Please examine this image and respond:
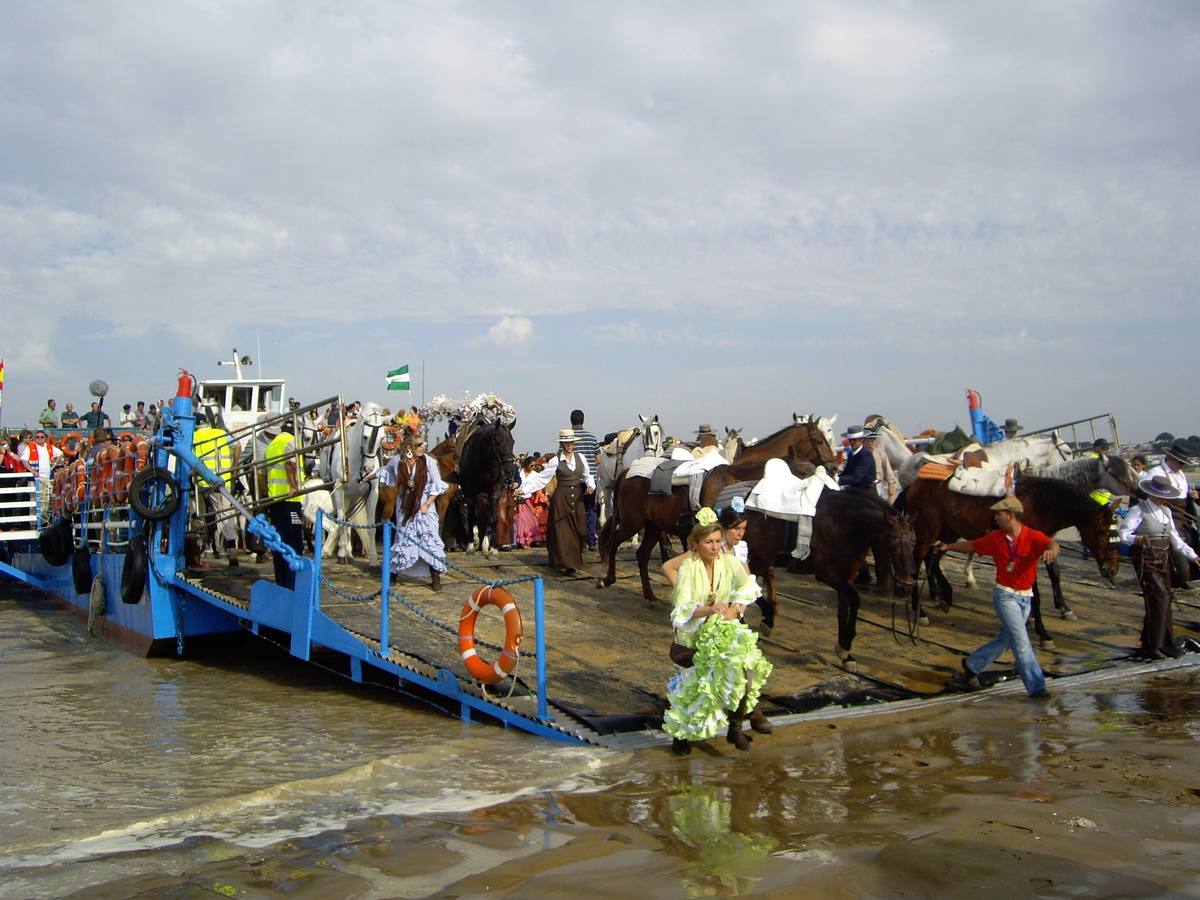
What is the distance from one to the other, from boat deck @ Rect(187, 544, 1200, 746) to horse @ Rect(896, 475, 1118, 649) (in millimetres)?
418

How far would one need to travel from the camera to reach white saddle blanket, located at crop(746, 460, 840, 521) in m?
10.1

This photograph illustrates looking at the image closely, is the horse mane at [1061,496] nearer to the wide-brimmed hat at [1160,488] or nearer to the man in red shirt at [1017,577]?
the wide-brimmed hat at [1160,488]

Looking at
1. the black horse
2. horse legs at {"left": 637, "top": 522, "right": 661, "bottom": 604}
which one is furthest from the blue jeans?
the black horse

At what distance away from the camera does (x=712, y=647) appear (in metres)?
6.57

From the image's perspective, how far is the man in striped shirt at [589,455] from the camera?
1583cm

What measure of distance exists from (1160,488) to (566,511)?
6985 millimetres

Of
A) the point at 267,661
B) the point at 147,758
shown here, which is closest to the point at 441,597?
the point at 267,661

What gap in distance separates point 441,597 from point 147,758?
13.8ft

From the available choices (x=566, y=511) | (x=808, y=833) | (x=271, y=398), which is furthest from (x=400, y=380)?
(x=808, y=833)

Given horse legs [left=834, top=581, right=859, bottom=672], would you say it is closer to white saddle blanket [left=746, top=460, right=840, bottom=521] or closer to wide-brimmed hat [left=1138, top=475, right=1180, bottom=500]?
white saddle blanket [left=746, top=460, right=840, bottom=521]

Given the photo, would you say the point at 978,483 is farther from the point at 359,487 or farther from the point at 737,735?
the point at 359,487

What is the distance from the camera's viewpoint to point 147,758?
7.29 meters

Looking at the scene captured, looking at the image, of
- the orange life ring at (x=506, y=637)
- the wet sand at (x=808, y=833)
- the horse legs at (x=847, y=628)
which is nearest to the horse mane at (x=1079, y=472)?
the horse legs at (x=847, y=628)

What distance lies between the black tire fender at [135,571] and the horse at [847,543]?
21.5 feet
